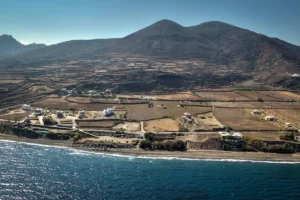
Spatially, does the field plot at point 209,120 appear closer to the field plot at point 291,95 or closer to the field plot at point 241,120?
the field plot at point 241,120

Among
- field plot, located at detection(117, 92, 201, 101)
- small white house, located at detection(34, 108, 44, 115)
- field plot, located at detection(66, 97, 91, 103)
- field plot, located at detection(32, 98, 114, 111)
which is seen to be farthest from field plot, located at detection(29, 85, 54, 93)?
small white house, located at detection(34, 108, 44, 115)

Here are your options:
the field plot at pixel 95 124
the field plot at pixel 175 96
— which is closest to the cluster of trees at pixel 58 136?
the field plot at pixel 95 124

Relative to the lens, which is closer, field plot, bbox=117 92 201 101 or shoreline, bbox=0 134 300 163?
shoreline, bbox=0 134 300 163

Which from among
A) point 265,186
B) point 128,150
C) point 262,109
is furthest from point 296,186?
point 262,109

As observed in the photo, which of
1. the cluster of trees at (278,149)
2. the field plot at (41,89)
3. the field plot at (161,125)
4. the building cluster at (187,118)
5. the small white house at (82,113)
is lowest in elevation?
the cluster of trees at (278,149)

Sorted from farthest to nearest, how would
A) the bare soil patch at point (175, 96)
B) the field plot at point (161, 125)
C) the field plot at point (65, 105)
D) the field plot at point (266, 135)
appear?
the bare soil patch at point (175, 96), the field plot at point (65, 105), the field plot at point (161, 125), the field plot at point (266, 135)

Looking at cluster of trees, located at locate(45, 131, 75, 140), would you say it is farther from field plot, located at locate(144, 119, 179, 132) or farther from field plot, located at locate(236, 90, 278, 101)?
field plot, located at locate(236, 90, 278, 101)

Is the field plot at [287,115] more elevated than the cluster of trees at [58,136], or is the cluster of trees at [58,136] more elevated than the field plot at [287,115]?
the field plot at [287,115]

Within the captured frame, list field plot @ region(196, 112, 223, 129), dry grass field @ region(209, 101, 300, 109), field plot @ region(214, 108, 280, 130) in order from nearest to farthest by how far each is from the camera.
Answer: field plot @ region(214, 108, 280, 130), field plot @ region(196, 112, 223, 129), dry grass field @ region(209, 101, 300, 109)
